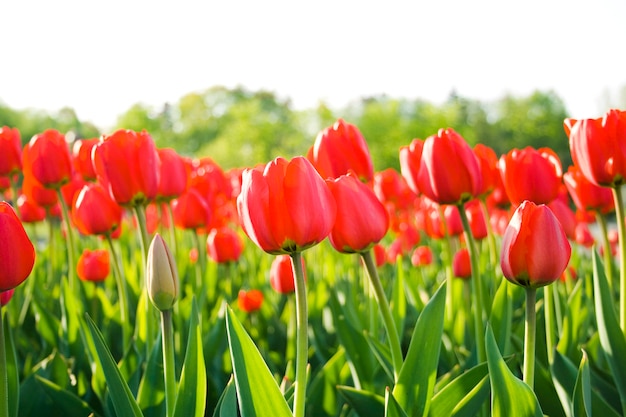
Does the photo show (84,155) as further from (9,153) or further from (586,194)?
(586,194)

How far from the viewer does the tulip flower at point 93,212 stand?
85.0 inches

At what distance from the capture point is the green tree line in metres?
33.7

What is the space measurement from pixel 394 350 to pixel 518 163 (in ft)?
2.23


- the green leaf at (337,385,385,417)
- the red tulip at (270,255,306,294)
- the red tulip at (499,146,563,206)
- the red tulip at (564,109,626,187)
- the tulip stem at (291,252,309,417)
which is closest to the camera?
the tulip stem at (291,252,309,417)

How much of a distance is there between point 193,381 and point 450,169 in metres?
0.82

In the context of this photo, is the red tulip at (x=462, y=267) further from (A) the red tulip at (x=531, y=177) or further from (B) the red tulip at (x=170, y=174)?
(B) the red tulip at (x=170, y=174)

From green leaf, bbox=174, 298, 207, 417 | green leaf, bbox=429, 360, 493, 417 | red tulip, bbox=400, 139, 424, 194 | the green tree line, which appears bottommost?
the green tree line

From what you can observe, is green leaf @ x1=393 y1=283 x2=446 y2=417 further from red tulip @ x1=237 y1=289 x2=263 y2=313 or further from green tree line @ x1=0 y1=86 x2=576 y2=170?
green tree line @ x1=0 y1=86 x2=576 y2=170

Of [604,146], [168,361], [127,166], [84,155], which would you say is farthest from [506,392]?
[84,155]

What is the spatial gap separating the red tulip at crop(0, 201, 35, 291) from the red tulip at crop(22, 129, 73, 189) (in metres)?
1.28

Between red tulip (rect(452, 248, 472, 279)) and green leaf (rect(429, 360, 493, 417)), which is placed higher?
green leaf (rect(429, 360, 493, 417))

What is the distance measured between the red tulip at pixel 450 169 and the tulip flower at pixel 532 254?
1.41 feet

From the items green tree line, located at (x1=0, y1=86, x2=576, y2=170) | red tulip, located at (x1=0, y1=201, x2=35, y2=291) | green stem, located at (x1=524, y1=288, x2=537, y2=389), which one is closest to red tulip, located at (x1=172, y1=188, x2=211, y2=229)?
red tulip, located at (x1=0, y1=201, x2=35, y2=291)

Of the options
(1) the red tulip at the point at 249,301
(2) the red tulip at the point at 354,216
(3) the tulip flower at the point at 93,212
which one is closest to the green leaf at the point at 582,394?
(2) the red tulip at the point at 354,216
